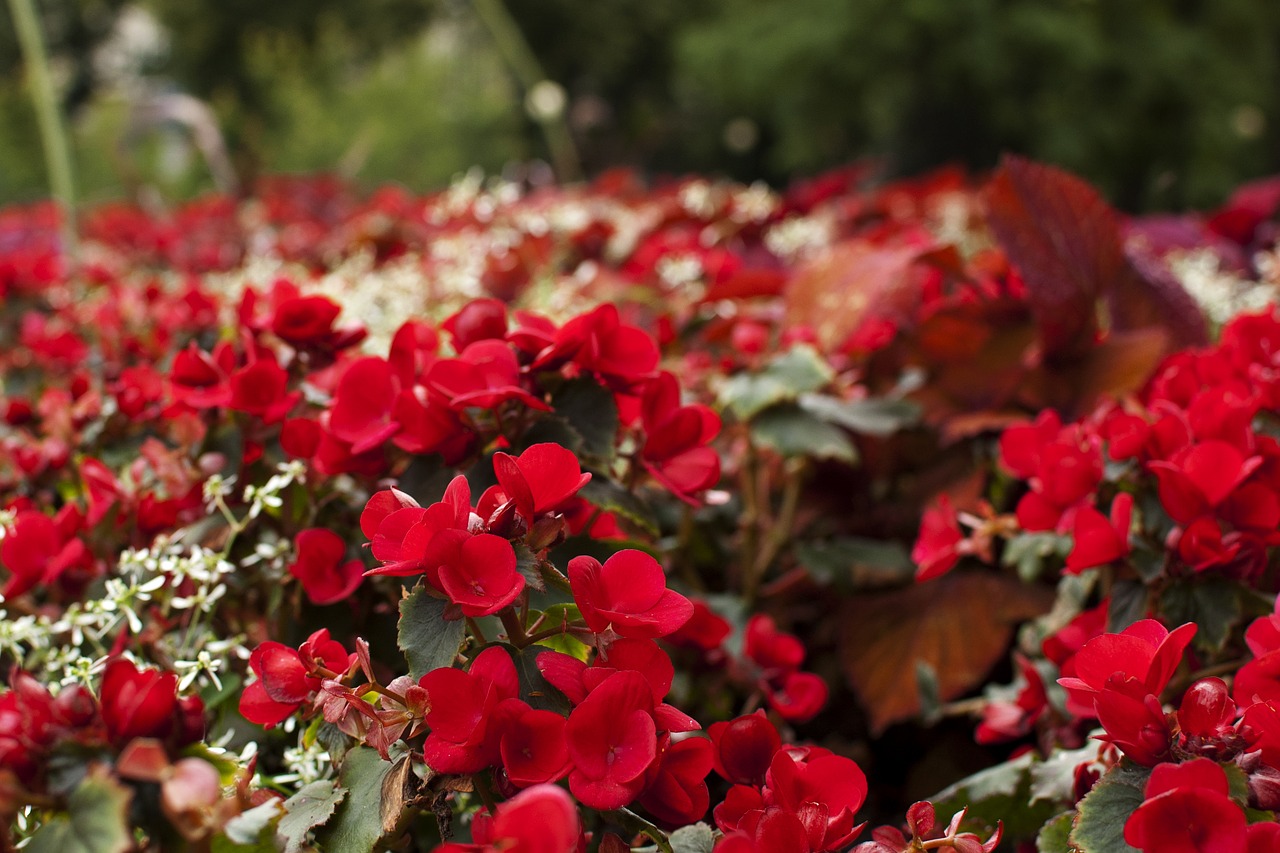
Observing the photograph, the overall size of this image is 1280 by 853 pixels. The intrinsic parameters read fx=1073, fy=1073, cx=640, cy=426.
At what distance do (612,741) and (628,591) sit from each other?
8cm

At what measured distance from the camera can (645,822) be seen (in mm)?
608

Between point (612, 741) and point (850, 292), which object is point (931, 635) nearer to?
point (850, 292)

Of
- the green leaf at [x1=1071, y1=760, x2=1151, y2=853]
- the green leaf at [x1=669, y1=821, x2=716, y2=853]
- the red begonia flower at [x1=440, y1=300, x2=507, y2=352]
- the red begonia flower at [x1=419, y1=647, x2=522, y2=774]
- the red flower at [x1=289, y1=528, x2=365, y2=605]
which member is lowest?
the green leaf at [x1=1071, y1=760, x2=1151, y2=853]

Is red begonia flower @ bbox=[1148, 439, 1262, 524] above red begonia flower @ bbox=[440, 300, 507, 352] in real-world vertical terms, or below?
below

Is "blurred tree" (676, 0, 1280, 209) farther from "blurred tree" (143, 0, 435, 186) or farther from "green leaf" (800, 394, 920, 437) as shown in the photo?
"blurred tree" (143, 0, 435, 186)

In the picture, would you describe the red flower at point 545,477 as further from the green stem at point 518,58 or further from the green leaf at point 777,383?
the green stem at point 518,58

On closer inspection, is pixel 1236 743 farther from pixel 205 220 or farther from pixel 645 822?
pixel 205 220

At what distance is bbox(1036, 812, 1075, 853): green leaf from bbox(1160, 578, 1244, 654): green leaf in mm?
177

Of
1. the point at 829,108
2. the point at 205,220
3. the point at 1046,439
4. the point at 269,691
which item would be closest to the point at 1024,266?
the point at 1046,439

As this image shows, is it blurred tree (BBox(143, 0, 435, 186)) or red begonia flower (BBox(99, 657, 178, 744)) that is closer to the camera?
red begonia flower (BBox(99, 657, 178, 744))

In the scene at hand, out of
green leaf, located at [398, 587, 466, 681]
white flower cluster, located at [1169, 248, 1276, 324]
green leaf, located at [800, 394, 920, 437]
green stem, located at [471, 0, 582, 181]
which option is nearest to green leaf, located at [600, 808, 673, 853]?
green leaf, located at [398, 587, 466, 681]

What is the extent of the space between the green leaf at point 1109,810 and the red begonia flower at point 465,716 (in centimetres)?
32

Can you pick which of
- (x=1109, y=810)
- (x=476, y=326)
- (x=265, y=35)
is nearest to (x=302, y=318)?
(x=476, y=326)

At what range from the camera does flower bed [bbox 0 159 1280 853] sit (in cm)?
57
